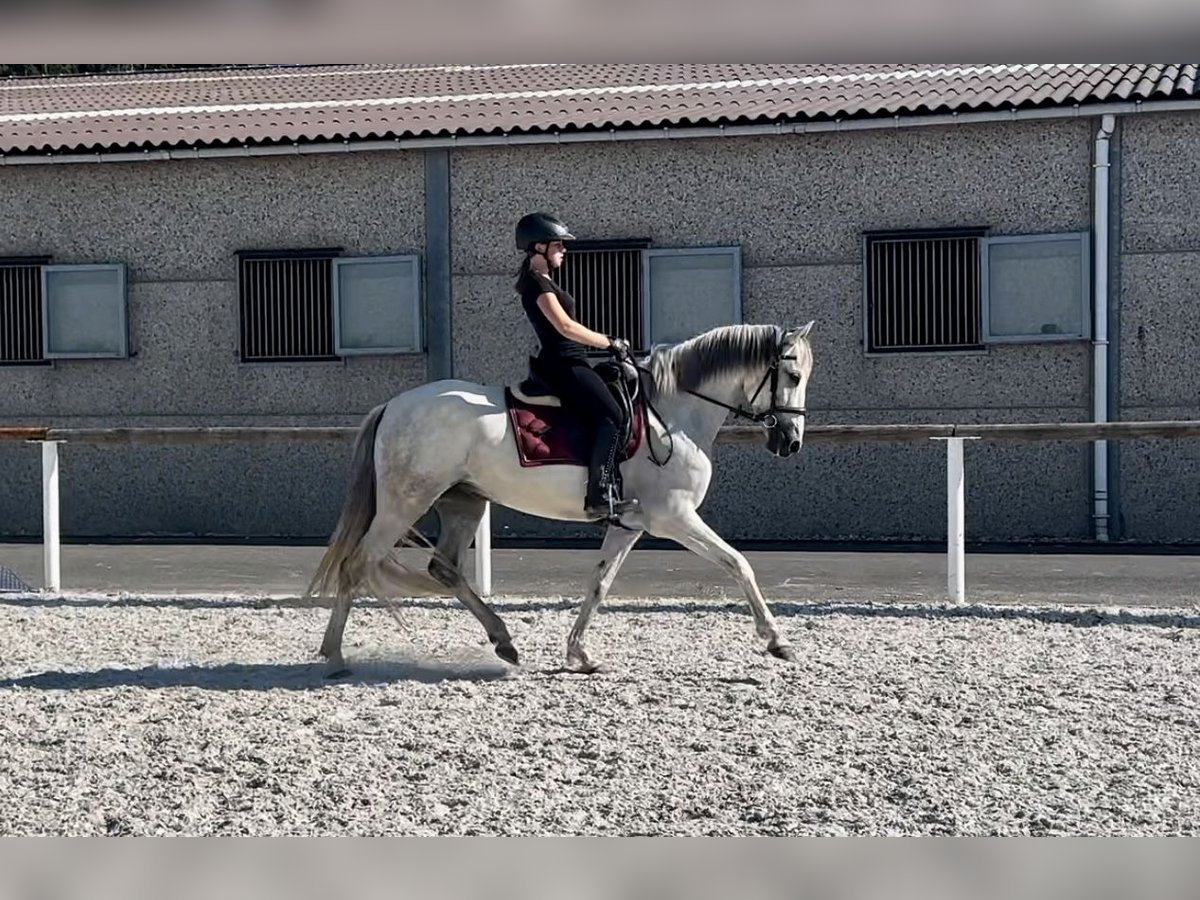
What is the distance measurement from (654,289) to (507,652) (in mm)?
9346

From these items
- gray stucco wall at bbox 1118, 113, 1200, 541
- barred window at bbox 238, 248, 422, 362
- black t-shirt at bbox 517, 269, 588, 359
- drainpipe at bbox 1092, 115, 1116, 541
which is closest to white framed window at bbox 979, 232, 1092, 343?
drainpipe at bbox 1092, 115, 1116, 541

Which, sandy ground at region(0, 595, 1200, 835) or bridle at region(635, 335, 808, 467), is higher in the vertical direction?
bridle at region(635, 335, 808, 467)

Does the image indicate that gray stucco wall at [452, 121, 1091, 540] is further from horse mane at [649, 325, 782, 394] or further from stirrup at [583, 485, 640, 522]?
stirrup at [583, 485, 640, 522]

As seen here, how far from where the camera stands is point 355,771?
16.4ft

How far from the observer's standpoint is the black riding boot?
7.14 m

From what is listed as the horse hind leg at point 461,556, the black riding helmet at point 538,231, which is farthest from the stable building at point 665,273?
the black riding helmet at point 538,231

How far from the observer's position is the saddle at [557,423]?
7.14 meters

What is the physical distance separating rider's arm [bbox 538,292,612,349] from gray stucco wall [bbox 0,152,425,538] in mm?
9902

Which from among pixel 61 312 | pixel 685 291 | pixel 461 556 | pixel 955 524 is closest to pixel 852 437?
pixel 955 524

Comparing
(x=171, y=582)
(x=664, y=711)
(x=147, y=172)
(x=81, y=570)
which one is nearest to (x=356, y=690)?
(x=664, y=711)

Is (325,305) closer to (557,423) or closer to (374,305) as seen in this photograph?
(374,305)

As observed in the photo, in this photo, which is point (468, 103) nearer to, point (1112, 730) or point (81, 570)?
point (81, 570)

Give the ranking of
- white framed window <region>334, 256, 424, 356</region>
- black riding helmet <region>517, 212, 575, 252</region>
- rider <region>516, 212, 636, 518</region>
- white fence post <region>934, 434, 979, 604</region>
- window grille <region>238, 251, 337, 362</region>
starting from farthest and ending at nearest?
window grille <region>238, 251, 337, 362</region> < white framed window <region>334, 256, 424, 356</region> < white fence post <region>934, 434, 979, 604</region> < rider <region>516, 212, 636, 518</region> < black riding helmet <region>517, 212, 575, 252</region>

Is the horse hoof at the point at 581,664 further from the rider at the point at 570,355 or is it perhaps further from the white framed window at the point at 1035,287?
the white framed window at the point at 1035,287
